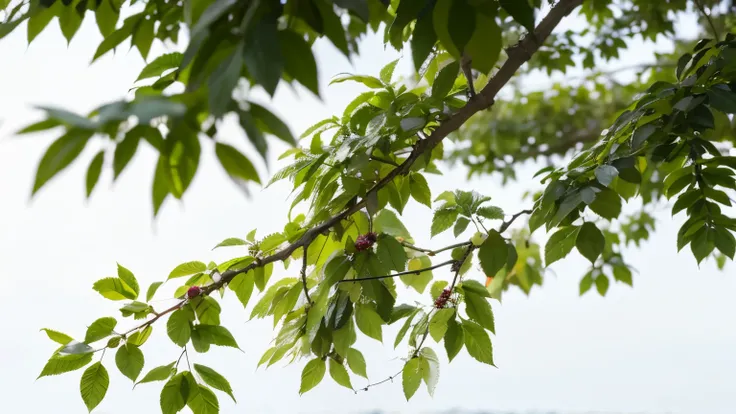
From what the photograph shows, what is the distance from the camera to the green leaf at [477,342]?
750 mm

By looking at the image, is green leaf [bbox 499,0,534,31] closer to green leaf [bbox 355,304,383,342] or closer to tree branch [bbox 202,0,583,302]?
tree branch [bbox 202,0,583,302]

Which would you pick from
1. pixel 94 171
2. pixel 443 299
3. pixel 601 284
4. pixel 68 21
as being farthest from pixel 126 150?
pixel 601 284

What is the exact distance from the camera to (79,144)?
0.30m

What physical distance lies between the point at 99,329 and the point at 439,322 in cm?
35

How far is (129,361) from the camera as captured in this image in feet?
2.33

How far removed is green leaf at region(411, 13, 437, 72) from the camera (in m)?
0.51

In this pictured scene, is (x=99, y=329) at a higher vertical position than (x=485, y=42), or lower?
lower

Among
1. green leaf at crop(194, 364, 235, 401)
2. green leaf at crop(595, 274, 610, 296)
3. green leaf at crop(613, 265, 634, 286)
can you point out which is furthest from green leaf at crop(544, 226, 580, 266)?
green leaf at crop(613, 265, 634, 286)

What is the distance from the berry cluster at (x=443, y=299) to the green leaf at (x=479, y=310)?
0.07ft

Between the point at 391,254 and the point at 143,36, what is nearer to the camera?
the point at 143,36

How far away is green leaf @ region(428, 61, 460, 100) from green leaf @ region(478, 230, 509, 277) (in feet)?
0.53

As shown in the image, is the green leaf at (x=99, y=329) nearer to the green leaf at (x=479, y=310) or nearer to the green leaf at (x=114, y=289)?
the green leaf at (x=114, y=289)

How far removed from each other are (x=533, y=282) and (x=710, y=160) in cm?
162

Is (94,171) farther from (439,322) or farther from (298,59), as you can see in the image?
(439,322)
